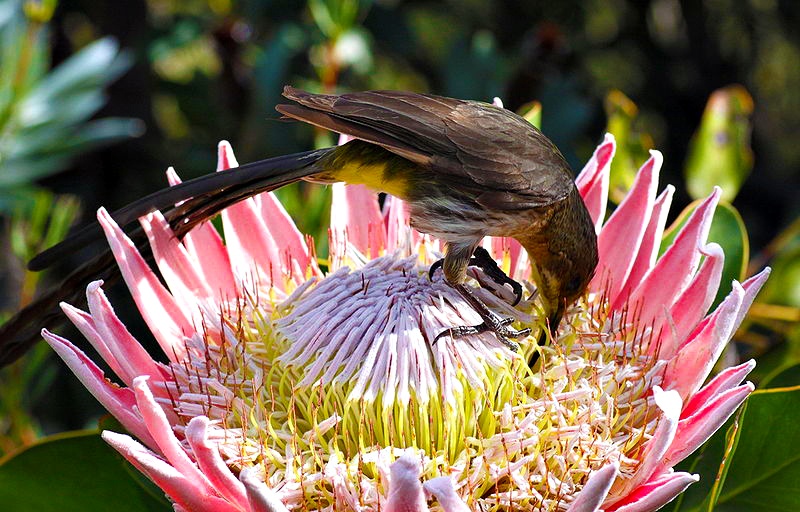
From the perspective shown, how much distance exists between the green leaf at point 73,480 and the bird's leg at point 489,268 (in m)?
0.59

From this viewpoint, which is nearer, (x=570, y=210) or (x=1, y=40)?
(x=570, y=210)

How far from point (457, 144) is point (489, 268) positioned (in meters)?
0.25

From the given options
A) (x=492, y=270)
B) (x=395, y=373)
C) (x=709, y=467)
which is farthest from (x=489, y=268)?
(x=709, y=467)

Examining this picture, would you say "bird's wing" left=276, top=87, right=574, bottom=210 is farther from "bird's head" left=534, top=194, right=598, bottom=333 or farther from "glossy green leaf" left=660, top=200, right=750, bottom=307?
"glossy green leaf" left=660, top=200, right=750, bottom=307

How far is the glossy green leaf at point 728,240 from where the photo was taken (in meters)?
1.76

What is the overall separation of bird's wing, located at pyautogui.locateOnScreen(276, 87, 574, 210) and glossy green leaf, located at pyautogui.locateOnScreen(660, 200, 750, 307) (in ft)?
0.89

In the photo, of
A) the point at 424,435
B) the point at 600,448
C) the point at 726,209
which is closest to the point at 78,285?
the point at 424,435

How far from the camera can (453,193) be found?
66.5 inches

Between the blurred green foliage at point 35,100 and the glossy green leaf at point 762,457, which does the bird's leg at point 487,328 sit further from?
the blurred green foliage at point 35,100

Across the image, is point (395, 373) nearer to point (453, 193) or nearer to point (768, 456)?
point (453, 193)

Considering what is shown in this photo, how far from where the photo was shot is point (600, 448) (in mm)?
1453

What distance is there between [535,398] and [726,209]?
0.56m

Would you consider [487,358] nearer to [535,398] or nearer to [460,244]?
[535,398]

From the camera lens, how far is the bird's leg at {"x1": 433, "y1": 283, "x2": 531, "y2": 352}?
1561 millimetres
